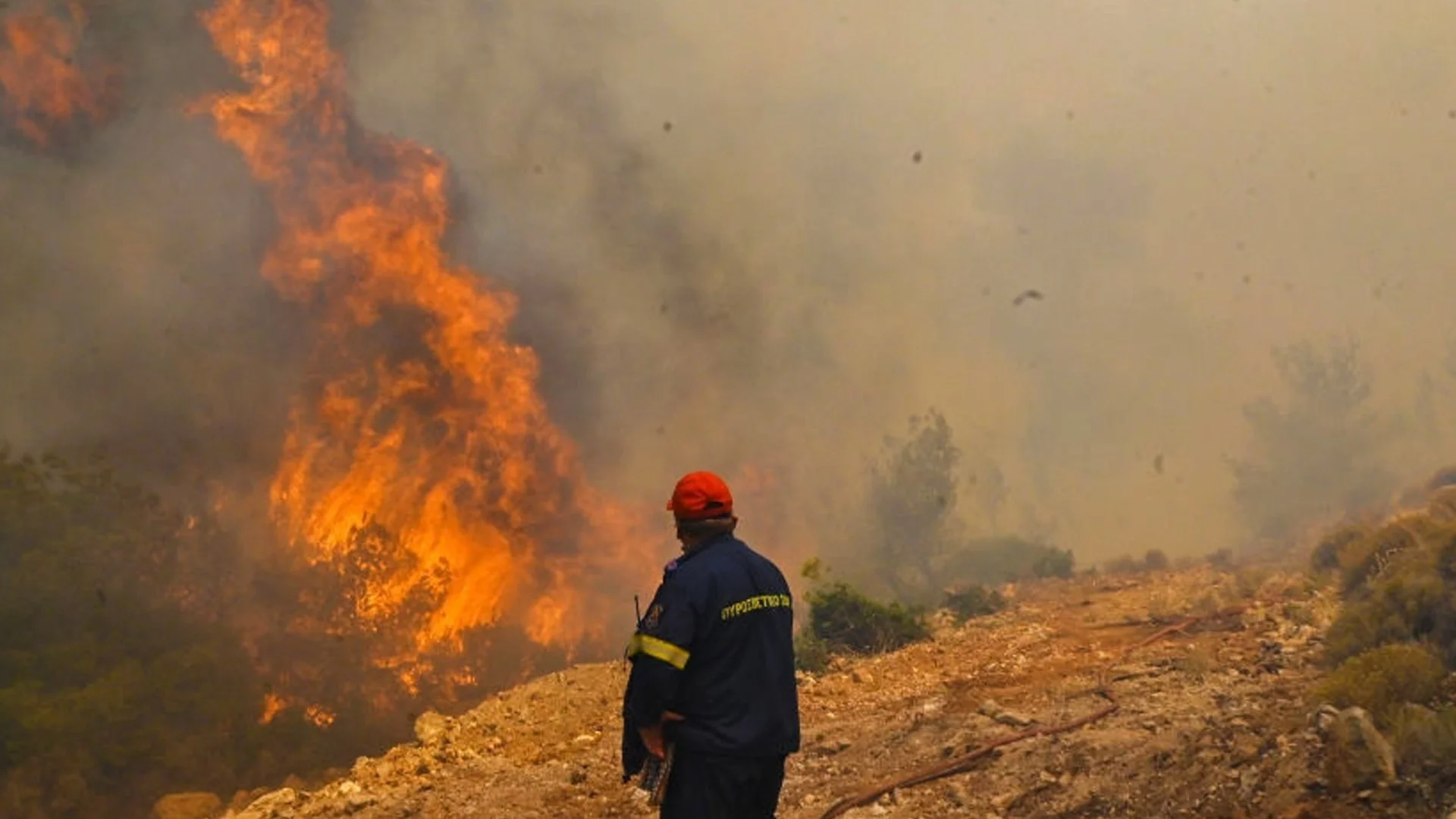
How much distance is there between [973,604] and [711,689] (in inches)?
605

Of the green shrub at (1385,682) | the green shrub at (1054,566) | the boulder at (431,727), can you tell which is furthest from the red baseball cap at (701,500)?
the green shrub at (1054,566)

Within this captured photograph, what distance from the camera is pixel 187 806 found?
1090 centimetres

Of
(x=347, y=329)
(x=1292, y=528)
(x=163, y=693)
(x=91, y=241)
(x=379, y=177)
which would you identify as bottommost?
(x=1292, y=528)

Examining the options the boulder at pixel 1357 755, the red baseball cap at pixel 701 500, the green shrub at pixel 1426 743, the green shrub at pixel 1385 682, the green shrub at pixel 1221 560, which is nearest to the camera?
the red baseball cap at pixel 701 500

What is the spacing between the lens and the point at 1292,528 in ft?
137

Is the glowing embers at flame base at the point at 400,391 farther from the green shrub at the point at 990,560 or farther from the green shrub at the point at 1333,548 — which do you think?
the green shrub at the point at 990,560

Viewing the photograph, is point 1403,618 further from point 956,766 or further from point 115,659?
point 115,659

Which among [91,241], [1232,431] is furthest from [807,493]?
[1232,431]

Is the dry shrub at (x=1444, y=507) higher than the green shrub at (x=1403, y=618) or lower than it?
higher

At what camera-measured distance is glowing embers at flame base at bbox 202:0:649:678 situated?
1670 cm

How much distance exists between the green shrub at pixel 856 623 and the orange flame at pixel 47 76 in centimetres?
1743

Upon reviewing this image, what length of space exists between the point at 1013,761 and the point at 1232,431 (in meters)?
69.8

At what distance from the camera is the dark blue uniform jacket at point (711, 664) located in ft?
12.5

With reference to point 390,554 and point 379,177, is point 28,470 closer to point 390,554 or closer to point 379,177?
point 390,554
